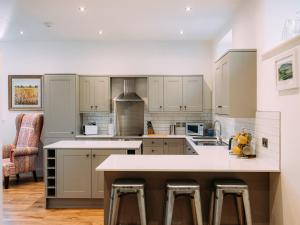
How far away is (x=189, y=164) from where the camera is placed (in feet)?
10.0

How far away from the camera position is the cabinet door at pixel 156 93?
6.34m

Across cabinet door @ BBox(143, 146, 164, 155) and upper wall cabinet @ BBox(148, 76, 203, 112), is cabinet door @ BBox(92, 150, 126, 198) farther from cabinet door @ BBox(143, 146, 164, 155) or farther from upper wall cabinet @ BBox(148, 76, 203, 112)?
upper wall cabinet @ BBox(148, 76, 203, 112)

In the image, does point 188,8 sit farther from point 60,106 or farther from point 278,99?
point 60,106

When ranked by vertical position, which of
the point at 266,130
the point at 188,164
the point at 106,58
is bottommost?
the point at 188,164

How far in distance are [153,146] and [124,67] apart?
1926 millimetres

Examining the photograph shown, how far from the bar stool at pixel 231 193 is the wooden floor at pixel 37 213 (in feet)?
5.63

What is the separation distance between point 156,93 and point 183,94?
58 cm

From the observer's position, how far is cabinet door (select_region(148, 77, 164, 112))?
634 centimetres

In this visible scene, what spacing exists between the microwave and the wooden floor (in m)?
2.75

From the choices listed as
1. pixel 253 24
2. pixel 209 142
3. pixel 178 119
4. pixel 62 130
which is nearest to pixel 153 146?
pixel 178 119

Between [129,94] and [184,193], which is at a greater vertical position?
[129,94]

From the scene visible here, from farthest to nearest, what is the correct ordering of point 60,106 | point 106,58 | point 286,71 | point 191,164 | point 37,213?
1. point 106,58
2. point 60,106
3. point 37,213
4. point 191,164
5. point 286,71

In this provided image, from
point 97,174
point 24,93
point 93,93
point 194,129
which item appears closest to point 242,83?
point 97,174

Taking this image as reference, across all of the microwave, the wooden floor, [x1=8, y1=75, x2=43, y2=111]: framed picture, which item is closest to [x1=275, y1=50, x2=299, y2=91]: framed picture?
the wooden floor
